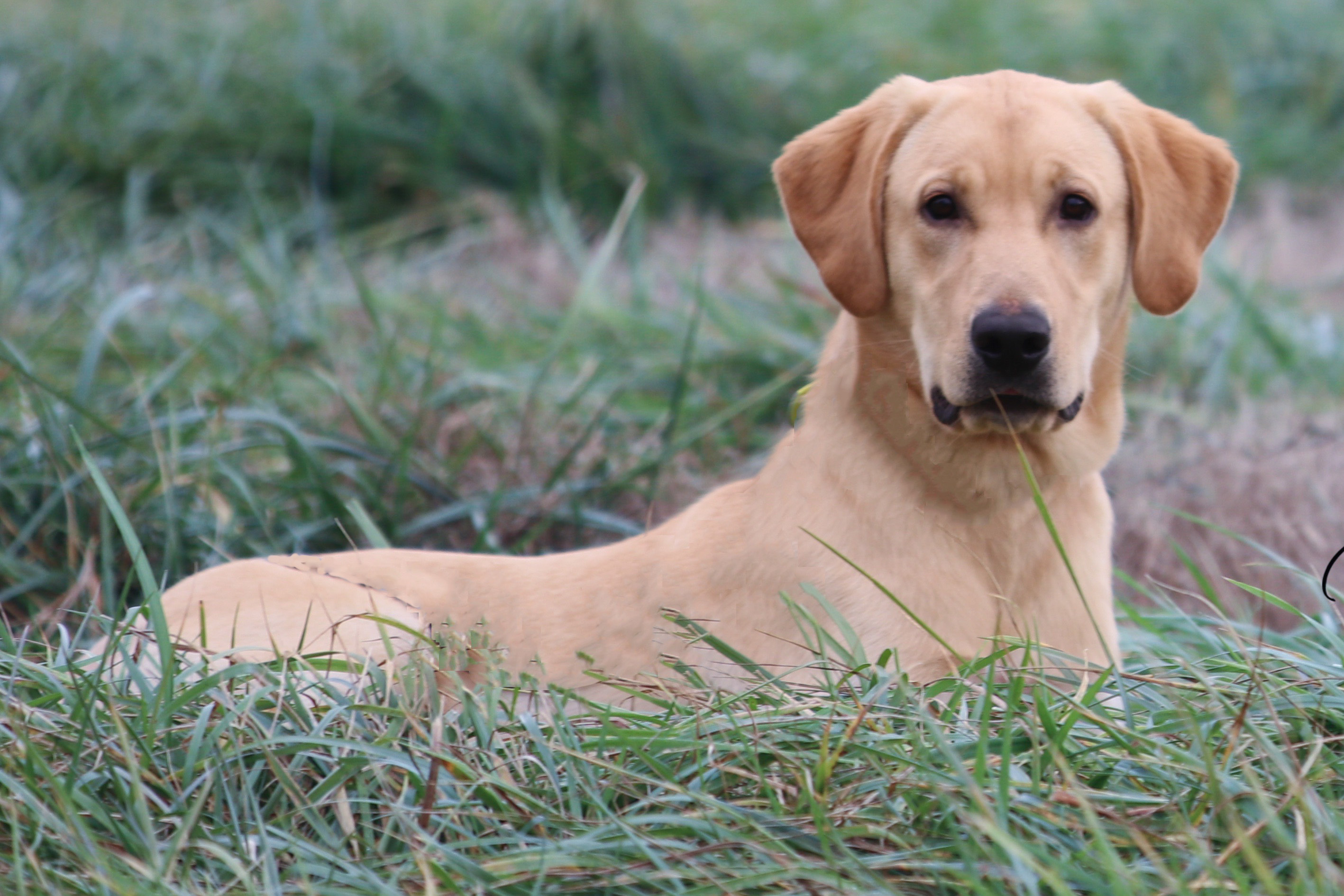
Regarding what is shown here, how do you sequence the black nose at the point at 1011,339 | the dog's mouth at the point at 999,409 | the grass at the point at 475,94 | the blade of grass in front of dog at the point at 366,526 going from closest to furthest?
1. the black nose at the point at 1011,339
2. the dog's mouth at the point at 999,409
3. the blade of grass in front of dog at the point at 366,526
4. the grass at the point at 475,94

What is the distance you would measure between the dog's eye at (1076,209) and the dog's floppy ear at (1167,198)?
0.14 meters

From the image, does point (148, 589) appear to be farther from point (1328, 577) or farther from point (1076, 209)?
point (1328, 577)

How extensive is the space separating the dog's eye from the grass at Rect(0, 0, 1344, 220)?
476 cm

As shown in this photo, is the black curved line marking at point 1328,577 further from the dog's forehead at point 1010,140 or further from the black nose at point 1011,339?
the dog's forehead at point 1010,140

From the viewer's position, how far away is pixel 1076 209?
2566 millimetres

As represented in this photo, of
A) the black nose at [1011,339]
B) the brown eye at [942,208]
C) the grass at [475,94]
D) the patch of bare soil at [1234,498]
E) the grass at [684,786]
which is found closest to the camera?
the grass at [684,786]

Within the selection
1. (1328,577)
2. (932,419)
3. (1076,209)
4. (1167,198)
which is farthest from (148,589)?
(1328,577)

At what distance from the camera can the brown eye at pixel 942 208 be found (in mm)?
2576

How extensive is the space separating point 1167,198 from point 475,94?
5510mm

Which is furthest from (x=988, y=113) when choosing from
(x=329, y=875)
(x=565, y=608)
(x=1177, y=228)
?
(x=329, y=875)

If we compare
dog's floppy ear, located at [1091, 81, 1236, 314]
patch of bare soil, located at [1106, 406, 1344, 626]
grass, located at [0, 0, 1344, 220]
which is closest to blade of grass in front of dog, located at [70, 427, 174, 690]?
dog's floppy ear, located at [1091, 81, 1236, 314]

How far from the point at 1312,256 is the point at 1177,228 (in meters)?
4.96

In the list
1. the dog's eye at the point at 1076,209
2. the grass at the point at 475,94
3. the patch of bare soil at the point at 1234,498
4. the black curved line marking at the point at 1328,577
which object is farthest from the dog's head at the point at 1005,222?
the grass at the point at 475,94

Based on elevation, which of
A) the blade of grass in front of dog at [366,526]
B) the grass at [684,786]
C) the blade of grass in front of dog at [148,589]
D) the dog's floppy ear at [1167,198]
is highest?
the dog's floppy ear at [1167,198]
